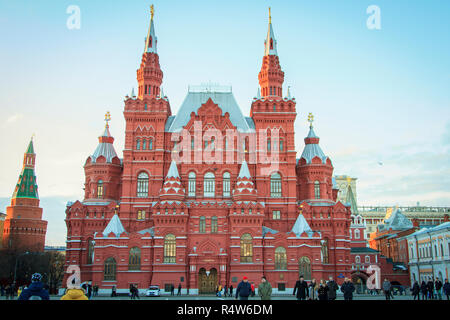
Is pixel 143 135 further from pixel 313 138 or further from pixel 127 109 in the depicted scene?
pixel 313 138

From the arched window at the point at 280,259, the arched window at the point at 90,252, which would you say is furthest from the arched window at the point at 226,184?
the arched window at the point at 90,252

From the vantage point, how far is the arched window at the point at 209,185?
6131 cm

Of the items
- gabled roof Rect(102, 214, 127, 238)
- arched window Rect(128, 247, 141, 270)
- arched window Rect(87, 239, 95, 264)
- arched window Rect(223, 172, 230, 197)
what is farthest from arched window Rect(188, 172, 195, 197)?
arched window Rect(87, 239, 95, 264)

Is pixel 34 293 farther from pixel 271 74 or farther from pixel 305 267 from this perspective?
pixel 271 74

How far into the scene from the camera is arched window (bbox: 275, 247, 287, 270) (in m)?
56.0

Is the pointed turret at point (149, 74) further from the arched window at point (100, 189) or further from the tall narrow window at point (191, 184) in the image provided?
the arched window at point (100, 189)

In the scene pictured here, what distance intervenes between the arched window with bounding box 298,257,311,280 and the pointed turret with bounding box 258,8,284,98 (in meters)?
24.7

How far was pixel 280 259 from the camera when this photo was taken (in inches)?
2215

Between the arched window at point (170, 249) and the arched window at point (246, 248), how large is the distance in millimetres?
8586

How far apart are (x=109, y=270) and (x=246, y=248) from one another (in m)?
17.6

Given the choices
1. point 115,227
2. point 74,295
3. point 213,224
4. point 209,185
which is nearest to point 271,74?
point 209,185

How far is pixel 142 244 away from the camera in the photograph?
55.9 m

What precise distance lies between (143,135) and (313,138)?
25.5 m

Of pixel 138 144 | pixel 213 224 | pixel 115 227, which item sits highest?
pixel 138 144
